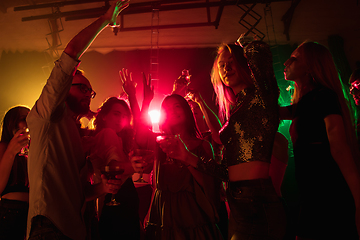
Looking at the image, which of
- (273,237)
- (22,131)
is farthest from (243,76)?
(22,131)

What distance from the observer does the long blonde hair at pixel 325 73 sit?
144 centimetres

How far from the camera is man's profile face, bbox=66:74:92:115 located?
1.78 m

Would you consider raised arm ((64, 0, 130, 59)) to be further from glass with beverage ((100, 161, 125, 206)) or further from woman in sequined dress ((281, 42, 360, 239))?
woman in sequined dress ((281, 42, 360, 239))

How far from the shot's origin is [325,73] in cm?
156

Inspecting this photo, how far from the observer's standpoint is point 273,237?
1101 millimetres

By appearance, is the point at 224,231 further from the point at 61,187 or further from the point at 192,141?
the point at 61,187

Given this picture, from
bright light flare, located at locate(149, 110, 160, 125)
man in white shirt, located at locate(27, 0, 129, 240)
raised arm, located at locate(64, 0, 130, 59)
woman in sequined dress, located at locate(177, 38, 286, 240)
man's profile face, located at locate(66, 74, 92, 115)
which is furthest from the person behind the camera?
bright light flare, located at locate(149, 110, 160, 125)

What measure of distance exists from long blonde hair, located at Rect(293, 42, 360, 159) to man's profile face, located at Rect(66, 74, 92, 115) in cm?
183

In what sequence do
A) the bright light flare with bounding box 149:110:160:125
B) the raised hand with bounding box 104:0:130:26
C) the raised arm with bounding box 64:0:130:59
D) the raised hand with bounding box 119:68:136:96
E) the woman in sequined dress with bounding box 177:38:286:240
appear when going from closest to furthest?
the woman in sequined dress with bounding box 177:38:286:240 < the raised arm with bounding box 64:0:130:59 < the raised hand with bounding box 104:0:130:26 < the raised hand with bounding box 119:68:136:96 < the bright light flare with bounding box 149:110:160:125

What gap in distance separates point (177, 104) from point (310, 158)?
141 centimetres

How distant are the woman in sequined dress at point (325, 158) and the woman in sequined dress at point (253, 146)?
0.39 meters

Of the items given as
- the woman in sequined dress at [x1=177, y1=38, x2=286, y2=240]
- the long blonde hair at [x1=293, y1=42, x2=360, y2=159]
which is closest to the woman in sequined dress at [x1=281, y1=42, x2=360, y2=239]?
the long blonde hair at [x1=293, y1=42, x2=360, y2=159]

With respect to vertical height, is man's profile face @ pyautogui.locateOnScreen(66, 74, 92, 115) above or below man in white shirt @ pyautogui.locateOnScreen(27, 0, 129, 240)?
above

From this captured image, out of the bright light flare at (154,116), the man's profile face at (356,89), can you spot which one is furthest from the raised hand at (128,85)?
the bright light flare at (154,116)
